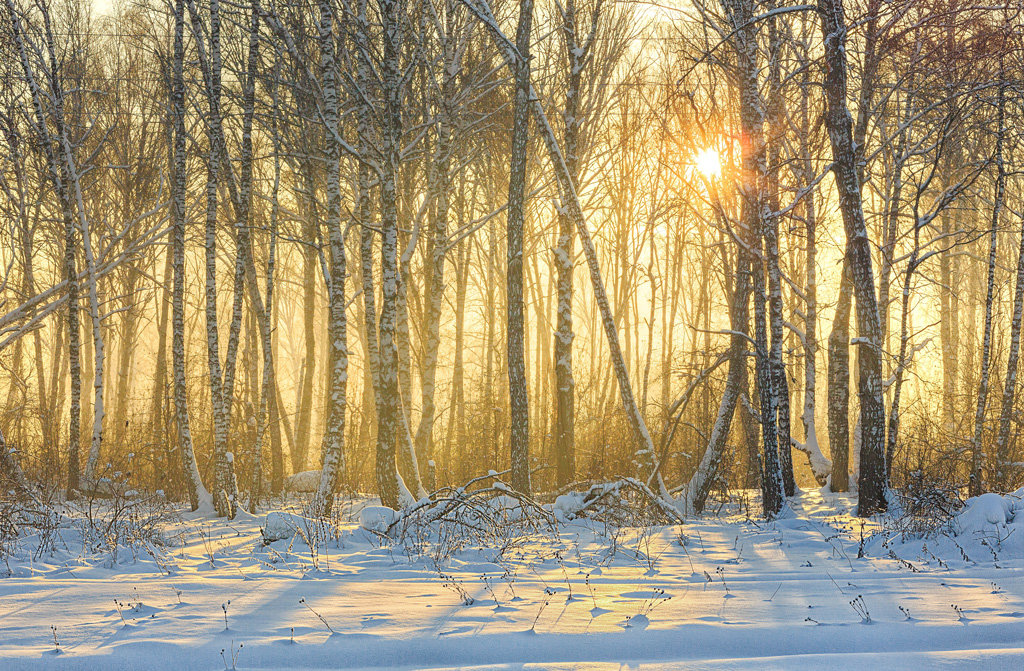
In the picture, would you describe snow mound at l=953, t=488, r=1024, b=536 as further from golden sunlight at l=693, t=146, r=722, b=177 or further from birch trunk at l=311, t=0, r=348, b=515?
birch trunk at l=311, t=0, r=348, b=515

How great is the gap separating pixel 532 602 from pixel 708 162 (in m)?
7.99

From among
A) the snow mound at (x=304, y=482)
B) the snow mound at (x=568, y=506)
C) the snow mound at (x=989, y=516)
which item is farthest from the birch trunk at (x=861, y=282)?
the snow mound at (x=304, y=482)

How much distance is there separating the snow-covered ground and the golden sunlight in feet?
18.2

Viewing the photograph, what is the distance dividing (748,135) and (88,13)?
1467 cm

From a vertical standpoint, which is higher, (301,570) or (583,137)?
(583,137)

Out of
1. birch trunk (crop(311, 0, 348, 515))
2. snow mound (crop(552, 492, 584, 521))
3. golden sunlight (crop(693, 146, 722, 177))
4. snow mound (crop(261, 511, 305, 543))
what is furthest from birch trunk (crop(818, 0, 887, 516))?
snow mound (crop(261, 511, 305, 543))

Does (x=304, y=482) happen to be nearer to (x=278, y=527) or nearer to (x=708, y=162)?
(x=278, y=527)

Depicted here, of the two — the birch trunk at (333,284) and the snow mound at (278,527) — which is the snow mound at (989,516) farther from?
the birch trunk at (333,284)

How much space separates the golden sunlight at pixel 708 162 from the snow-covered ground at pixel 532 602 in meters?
5.54

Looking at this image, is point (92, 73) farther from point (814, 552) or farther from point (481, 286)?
point (814, 552)

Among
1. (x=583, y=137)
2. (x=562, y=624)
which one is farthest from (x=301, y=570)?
(x=583, y=137)

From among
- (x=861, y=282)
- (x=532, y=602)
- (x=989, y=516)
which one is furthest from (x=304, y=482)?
(x=989, y=516)

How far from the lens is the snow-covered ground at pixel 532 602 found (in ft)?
14.9

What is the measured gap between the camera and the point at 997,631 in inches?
191
